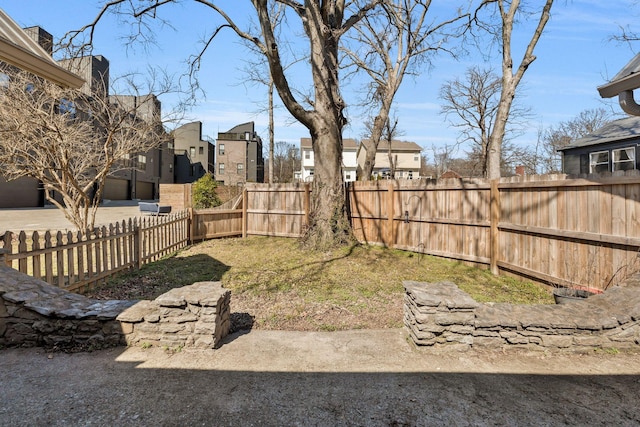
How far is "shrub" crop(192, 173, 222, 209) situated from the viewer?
16.6 m

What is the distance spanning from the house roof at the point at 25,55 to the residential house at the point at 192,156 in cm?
4610

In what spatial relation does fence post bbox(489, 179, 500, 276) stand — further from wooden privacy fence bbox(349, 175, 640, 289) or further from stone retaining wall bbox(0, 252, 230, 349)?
stone retaining wall bbox(0, 252, 230, 349)

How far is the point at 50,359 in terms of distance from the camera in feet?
11.1

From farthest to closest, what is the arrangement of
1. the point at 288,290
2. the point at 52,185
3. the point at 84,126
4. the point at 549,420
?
the point at 84,126
the point at 52,185
the point at 288,290
the point at 549,420

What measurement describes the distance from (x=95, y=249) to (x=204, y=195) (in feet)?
35.6

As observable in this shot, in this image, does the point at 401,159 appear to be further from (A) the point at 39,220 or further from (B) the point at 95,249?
(B) the point at 95,249

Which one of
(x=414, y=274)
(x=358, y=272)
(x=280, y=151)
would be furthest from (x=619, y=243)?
(x=280, y=151)

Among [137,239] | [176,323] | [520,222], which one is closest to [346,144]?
[137,239]

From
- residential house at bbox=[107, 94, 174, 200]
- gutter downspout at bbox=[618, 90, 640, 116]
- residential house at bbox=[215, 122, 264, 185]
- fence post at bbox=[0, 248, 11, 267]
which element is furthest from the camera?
residential house at bbox=[215, 122, 264, 185]

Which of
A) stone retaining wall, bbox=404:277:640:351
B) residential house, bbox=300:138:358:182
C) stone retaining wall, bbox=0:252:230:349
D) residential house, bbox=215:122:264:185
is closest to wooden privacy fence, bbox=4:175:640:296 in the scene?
stone retaining wall, bbox=0:252:230:349

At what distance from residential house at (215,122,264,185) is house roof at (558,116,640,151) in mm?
33846

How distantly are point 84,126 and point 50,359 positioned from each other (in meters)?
8.48

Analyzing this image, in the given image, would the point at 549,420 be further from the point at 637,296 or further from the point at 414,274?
the point at 414,274

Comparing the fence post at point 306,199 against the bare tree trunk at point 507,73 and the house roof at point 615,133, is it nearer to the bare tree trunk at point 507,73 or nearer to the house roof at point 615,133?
the bare tree trunk at point 507,73
